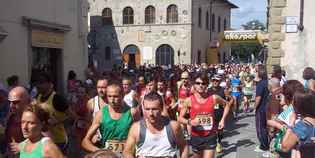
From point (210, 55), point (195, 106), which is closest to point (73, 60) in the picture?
point (195, 106)

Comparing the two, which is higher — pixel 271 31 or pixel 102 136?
pixel 271 31

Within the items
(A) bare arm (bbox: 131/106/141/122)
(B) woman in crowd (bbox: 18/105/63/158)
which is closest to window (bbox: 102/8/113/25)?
(A) bare arm (bbox: 131/106/141/122)

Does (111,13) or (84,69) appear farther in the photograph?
(111,13)

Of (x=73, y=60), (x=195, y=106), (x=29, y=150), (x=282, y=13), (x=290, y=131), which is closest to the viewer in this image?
(x=29, y=150)

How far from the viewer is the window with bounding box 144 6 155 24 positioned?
4231 centimetres

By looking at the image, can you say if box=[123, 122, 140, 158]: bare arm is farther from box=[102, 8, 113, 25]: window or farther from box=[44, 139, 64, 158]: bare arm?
box=[102, 8, 113, 25]: window

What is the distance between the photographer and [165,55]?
4216cm

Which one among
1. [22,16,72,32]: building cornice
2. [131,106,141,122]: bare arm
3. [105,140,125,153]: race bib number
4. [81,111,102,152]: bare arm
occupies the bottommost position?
[105,140,125,153]: race bib number

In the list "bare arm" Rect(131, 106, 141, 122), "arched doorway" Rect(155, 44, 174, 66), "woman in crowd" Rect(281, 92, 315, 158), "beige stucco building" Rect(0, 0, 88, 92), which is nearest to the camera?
"woman in crowd" Rect(281, 92, 315, 158)

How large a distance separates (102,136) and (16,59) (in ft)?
35.5

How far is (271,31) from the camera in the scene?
46.4 ft

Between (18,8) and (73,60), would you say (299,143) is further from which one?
(73,60)

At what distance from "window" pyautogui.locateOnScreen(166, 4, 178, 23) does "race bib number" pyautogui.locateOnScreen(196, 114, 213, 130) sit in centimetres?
3563

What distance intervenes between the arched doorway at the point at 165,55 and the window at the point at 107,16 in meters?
5.10
